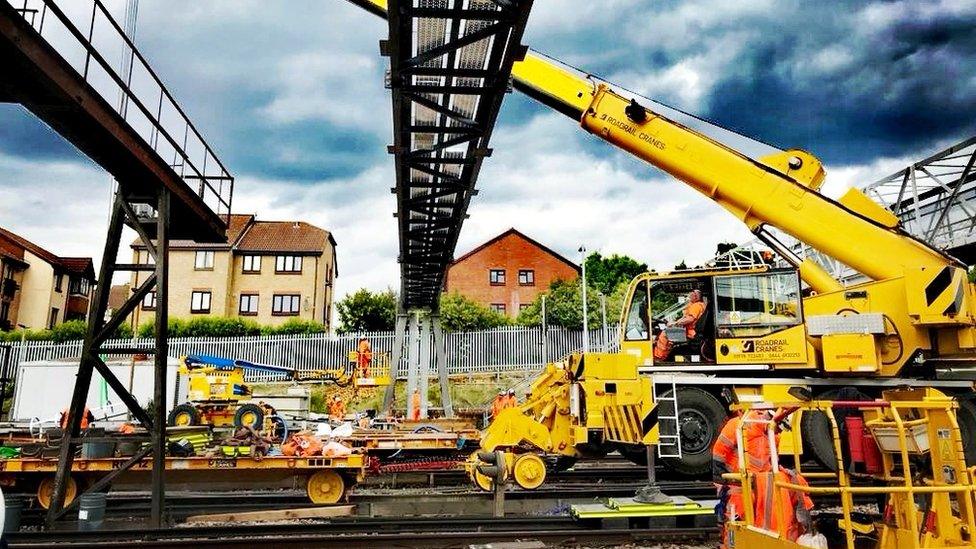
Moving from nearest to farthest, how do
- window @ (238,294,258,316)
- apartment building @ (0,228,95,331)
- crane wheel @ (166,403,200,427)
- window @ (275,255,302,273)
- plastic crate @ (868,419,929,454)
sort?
plastic crate @ (868,419,929,454), crane wheel @ (166,403,200,427), window @ (238,294,258,316), window @ (275,255,302,273), apartment building @ (0,228,95,331)

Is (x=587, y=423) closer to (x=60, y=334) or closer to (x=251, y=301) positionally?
(x=60, y=334)

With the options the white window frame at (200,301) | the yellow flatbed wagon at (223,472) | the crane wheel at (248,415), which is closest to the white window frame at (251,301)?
the white window frame at (200,301)

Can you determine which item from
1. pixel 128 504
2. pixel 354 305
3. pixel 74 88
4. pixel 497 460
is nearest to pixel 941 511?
pixel 497 460

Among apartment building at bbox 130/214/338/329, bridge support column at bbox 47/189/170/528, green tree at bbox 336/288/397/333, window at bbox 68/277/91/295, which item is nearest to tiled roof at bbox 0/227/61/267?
window at bbox 68/277/91/295

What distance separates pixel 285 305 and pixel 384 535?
3388 centimetres

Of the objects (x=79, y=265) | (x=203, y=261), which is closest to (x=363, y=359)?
(x=203, y=261)

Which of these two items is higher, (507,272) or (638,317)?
(507,272)

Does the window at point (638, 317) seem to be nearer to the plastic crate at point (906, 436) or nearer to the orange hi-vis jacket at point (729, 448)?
the orange hi-vis jacket at point (729, 448)

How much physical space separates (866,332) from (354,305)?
27.0m

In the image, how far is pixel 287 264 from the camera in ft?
129

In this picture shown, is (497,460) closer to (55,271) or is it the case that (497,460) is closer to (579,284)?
(579,284)

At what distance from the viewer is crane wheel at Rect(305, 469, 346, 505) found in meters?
9.40

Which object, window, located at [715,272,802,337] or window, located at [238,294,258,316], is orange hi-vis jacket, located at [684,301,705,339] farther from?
window, located at [238,294,258,316]

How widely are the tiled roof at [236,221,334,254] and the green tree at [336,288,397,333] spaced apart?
7.73 metres
